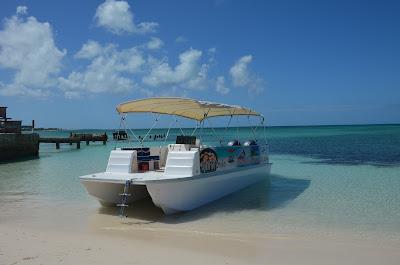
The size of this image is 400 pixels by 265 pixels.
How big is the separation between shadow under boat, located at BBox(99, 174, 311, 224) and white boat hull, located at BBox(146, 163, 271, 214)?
0.58 feet

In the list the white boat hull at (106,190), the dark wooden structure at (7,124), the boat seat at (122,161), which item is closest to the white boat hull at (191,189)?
the white boat hull at (106,190)

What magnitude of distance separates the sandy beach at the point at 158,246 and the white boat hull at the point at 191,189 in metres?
0.56

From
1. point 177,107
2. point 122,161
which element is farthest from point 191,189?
point 177,107

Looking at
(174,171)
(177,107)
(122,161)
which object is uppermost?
(177,107)

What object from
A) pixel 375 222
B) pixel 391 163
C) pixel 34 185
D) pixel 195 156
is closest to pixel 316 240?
pixel 375 222

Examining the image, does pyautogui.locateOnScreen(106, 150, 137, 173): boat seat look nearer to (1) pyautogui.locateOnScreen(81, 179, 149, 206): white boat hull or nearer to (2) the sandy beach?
(1) pyautogui.locateOnScreen(81, 179, 149, 206): white boat hull

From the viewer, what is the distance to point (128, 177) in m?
9.14

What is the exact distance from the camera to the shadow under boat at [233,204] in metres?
8.98

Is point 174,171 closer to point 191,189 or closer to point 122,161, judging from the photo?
point 191,189

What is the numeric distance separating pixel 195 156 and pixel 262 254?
3266mm

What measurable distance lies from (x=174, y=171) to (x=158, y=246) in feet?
8.28

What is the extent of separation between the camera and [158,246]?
6871 mm

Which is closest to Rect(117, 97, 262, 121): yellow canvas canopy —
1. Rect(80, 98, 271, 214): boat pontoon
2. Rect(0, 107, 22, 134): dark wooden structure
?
Rect(80, 98, 271, 214): boat pontoon

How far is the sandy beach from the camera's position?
6133mm
